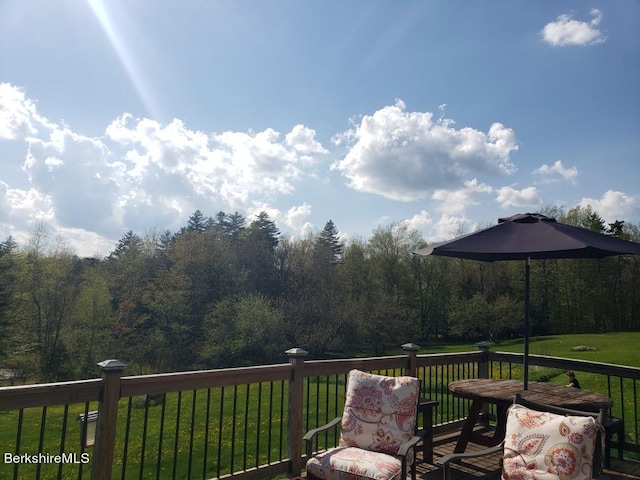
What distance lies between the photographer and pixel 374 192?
1595cm

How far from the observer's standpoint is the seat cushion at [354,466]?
8.82ft

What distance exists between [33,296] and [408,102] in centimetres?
2073

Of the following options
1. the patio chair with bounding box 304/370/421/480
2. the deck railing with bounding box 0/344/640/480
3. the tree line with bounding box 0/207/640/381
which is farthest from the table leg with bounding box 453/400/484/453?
the tree line with bounding box 0/207/640/381

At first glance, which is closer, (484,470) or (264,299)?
(484,470)

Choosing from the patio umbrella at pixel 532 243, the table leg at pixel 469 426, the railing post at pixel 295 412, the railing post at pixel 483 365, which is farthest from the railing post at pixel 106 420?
the railing post at pixel 483 365

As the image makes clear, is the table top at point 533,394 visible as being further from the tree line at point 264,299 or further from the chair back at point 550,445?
the tree line at point 264,299

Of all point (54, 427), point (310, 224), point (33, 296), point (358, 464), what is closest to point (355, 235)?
point (310, 224)

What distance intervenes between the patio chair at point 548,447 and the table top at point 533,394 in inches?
31.3

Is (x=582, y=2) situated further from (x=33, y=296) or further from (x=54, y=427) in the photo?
(x=33, y=296)

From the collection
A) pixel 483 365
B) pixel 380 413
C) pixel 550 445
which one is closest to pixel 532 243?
pixel 550 445

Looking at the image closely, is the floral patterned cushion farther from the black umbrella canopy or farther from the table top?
the black umbrella canopy

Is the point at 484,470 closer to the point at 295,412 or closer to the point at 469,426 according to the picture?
the point at 469,426

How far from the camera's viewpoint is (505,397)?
3.54 m

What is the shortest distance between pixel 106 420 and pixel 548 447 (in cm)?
263
